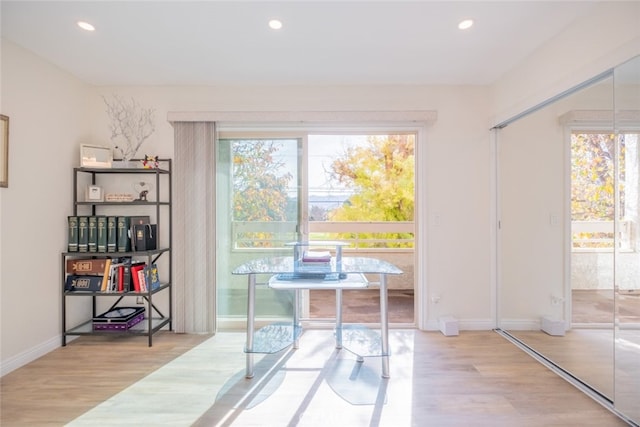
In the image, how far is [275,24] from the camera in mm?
2086

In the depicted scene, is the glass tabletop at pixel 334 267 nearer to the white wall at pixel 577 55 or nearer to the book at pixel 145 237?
the book at pixel 145 237

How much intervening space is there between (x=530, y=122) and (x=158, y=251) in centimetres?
346

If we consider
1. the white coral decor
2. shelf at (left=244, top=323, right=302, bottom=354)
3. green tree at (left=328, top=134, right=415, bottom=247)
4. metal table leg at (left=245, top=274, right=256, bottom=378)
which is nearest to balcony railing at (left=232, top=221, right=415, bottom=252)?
green tree at (left=328, top=134, right=415, bottom=247)

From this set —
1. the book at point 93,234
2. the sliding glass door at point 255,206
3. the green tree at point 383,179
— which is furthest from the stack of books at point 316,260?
the green tree at point 383,179

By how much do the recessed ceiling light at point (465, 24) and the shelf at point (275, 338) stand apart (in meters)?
2.54

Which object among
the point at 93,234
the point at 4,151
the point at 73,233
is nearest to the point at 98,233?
the point at 93,234

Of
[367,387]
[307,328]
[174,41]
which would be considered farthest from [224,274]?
[174,41]

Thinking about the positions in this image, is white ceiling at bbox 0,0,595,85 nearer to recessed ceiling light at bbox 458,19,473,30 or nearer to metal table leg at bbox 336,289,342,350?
recessed ceiling light at bbox 458,19,473,30

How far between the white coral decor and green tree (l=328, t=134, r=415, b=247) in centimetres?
275

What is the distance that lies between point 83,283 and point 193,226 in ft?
3.34

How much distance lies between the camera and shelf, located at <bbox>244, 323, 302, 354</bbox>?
2.28 m

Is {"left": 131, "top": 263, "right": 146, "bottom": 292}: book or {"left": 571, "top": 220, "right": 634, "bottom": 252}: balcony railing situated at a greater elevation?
{"left": 571, "top": 220, "right": 634, "bottom": 252}: balcony railing

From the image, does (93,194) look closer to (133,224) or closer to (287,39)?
(133,224)

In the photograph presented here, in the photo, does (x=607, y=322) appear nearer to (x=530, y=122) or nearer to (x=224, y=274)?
(x=530, y=122)
